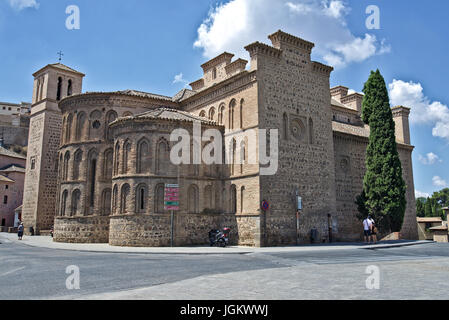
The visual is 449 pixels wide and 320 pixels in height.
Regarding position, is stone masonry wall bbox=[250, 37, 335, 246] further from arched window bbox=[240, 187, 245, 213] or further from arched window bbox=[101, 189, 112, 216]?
arched window bbox=[101, 189, 112, 216]

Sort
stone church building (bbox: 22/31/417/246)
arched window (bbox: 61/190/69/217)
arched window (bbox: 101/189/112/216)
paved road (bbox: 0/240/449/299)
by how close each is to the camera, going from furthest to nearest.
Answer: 1. arched window (bbox: 61/190/69/217)
2. arched window (bbox: 101/189/112/216)
3. stone church building (bbox: 22/31/417/246)
4. paved road (bbox: 0/240/449/299)

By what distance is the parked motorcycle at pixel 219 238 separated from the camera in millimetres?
20484

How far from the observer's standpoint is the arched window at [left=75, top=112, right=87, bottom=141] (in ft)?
83.6

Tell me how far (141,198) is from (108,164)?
4.77m

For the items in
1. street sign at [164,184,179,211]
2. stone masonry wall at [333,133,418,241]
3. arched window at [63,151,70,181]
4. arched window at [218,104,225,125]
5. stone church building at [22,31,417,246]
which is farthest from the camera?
stone masonry wall at [333,133,418,241]

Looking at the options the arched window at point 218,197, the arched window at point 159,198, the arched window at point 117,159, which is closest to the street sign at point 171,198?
the arched window at point 159,198

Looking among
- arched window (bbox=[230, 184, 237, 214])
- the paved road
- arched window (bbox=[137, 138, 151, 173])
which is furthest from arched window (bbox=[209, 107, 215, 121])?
the paved road

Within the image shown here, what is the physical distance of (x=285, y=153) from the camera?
2223cm

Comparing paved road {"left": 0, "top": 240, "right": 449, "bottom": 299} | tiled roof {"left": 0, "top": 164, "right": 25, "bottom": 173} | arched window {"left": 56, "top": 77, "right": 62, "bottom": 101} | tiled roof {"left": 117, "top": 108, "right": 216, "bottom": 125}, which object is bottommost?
paved road {"left": 0, "top": 240, "right": 449, "bottom": 299}

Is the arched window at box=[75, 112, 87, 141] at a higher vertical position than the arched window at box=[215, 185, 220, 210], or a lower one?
higher

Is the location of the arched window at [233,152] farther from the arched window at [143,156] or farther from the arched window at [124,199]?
the arched window at [124,199]

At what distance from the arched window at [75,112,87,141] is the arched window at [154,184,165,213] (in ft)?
25.0
